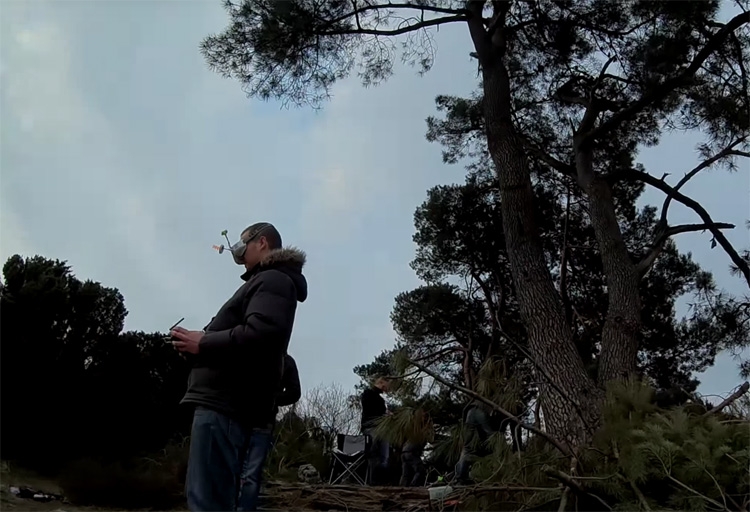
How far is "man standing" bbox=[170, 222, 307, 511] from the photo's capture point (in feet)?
6.53

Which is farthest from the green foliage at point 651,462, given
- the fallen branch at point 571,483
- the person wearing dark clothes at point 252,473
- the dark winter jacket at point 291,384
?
the person wearing dark clothes at point 252,473

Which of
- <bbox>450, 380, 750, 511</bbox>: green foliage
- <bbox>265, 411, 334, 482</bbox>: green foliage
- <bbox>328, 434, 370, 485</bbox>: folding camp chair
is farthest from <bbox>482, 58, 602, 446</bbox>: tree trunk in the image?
<bbox>265, 411, 334, 482</bbox>: green foliage

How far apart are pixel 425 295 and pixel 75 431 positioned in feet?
15.2

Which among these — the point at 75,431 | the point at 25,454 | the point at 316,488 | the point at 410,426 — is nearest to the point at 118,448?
the point at 75,431

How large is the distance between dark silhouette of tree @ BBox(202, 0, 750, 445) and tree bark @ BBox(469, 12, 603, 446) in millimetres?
11

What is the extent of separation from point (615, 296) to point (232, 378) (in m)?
4.28

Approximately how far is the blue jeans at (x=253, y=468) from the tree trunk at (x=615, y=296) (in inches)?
125

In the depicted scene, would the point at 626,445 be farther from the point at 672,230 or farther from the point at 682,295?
the point at 682,295

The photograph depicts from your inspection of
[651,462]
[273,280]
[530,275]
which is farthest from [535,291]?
[273,280]

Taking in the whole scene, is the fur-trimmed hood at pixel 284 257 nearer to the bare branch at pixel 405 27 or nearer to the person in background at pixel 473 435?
the person in background at pixel 473 435

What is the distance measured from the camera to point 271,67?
6.27 meters

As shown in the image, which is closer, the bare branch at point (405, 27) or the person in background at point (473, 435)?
the person in background at point (473, 435)

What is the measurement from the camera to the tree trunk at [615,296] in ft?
17.5

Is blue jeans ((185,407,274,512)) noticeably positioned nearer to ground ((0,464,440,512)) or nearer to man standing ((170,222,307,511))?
man standing ((170,222,307,511))
